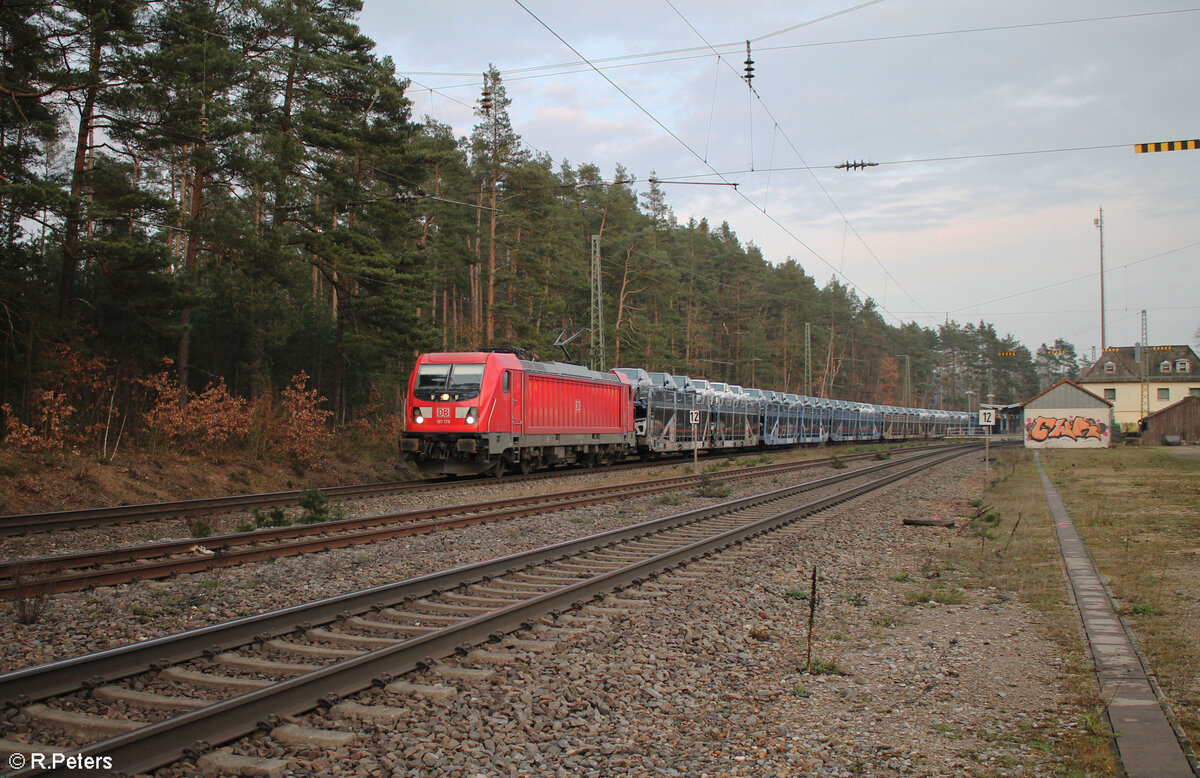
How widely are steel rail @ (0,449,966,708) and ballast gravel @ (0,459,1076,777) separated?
0.87 metres

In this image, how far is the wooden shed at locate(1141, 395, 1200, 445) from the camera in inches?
1953

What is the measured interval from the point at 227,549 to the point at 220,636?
4295 mm

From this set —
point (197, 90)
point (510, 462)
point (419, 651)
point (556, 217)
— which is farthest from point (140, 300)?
point (556, 217)

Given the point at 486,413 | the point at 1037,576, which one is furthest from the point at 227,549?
the point at 1037,576

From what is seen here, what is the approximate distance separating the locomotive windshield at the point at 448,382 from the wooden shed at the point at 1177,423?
49239 mm

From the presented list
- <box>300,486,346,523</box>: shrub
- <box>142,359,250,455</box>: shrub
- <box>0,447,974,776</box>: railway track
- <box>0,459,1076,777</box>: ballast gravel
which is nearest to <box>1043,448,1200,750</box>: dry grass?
<box>0,459,1076,777</box>: ballast gravel

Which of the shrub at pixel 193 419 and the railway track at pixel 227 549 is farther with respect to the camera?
the shrub at pixel 193 419

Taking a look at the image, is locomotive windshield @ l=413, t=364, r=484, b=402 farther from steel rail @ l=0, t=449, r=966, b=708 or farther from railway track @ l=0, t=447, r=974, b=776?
railway track @ l=0, t=447, r=974, b=776

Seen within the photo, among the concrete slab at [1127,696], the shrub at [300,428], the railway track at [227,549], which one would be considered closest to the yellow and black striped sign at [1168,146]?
the concrete slab at [1127,696]

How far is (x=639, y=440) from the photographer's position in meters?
30.6

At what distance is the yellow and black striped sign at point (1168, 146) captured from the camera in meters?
14.5

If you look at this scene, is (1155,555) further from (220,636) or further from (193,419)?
(193,419)

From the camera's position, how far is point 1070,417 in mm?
46406

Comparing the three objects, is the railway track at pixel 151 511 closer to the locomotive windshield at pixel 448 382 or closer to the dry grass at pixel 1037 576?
the locomotive windshield at pixel 448 382
